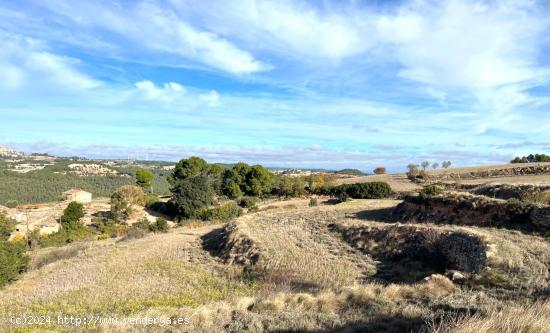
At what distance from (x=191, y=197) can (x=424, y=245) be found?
3830cm

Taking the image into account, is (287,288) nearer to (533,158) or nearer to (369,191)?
(369,191)

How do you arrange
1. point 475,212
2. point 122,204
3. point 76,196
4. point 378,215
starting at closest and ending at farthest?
point 475,212
point 378,215
point 122,204
point 76,196

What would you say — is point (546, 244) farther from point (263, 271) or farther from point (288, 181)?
point (288, 181)

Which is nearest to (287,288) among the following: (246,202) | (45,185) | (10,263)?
(10,263)

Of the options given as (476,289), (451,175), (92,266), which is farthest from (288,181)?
(476,289)

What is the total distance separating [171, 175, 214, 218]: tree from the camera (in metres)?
50.3

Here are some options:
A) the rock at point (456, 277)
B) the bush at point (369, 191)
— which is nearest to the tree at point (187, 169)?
the bush at point (369, 191)

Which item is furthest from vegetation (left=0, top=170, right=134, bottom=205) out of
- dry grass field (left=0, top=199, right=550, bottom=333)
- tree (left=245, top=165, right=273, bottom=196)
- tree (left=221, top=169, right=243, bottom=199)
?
dry grass field (left=0, top=199, right=550, bottom=333)

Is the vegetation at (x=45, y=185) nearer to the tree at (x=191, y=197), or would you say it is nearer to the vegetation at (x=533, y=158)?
the tree at (x=191, y=197)

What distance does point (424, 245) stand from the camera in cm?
1672

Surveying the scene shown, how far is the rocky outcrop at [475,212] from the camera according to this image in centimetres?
1761

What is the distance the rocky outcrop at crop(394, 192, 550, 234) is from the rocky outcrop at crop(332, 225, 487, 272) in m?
4.29

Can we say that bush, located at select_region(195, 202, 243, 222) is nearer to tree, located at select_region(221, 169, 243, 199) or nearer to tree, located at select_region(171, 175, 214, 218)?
tree, located at select_region(171, 175, 214, 218)

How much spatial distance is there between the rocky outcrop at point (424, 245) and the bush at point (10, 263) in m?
18.2
